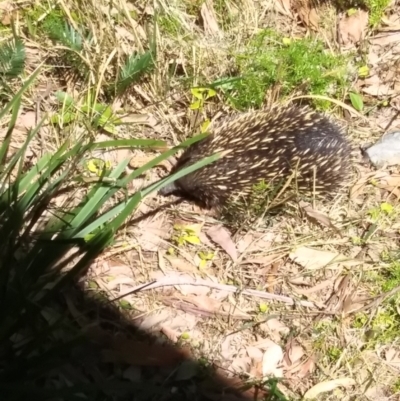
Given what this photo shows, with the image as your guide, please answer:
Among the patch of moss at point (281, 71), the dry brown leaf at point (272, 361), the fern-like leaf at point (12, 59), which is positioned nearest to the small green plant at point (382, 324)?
the dry brown leaf at point (272, 361)

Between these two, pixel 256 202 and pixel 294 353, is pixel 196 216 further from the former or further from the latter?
pixel 294 353

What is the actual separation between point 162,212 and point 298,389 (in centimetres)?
116

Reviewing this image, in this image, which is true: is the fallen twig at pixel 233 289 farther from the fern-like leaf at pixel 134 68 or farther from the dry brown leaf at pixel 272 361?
the fern-like leaf at pixel 134 68

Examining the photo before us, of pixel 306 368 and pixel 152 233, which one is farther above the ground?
pixel 152 233

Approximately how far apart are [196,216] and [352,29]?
1687mm

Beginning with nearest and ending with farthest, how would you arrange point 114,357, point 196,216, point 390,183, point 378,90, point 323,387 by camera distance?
point 114,357 → point 323,387 → point 196,216 → point 390,183 → point 378,90

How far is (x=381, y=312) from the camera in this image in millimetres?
3312

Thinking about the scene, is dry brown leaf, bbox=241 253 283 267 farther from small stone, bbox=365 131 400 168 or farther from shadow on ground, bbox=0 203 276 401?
small stone, bbox=365 131 400 168

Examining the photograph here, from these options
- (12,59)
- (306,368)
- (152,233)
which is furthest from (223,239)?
(12,59)

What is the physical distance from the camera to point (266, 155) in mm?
3463

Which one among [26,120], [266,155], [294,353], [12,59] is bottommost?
[294,353]

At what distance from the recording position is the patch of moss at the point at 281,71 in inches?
145

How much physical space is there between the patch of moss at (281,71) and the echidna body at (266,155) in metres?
0.18

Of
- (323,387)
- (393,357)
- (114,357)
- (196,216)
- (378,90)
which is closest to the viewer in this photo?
(114,357)
